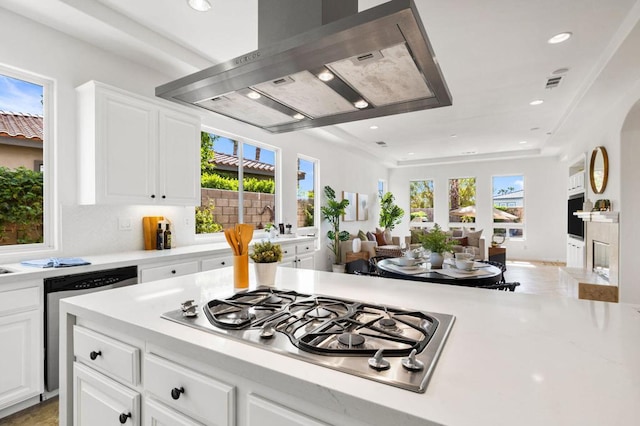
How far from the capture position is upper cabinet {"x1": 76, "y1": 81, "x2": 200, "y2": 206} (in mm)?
2680

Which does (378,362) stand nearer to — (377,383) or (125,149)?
(377,383)

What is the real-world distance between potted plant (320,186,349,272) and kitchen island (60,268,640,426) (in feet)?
16.4

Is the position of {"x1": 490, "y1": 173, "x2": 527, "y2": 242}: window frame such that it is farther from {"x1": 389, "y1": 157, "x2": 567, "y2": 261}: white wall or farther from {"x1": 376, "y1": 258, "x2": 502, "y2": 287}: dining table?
{"x1": 376, "y1": 258, "x2": 502, "y2": 287}: dining table

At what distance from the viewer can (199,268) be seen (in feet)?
10.3

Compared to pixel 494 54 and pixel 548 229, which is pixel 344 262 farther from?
pixel 548 229

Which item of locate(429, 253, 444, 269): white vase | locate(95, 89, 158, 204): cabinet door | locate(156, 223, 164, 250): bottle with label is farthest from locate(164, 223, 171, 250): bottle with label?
locate(429, 253, 444, 269): white vase

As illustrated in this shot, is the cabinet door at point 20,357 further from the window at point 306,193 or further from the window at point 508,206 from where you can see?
the window at point 508,206

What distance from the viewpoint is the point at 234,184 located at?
4605 mm

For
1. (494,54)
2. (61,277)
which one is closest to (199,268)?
(61,277)

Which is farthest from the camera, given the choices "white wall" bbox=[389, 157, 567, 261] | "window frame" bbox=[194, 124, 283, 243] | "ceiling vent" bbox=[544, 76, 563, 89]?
"white wall" bbox=[389, 157, 567, 261]

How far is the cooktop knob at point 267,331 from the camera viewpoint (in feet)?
3.10

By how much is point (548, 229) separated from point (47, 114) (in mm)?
10204

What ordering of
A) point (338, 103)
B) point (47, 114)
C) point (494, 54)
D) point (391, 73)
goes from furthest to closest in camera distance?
1. point (494, 54)
2. point (47, 114)
3. point (338, 103)
4. point (391, 73)

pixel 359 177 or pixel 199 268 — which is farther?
pixel 359 177
